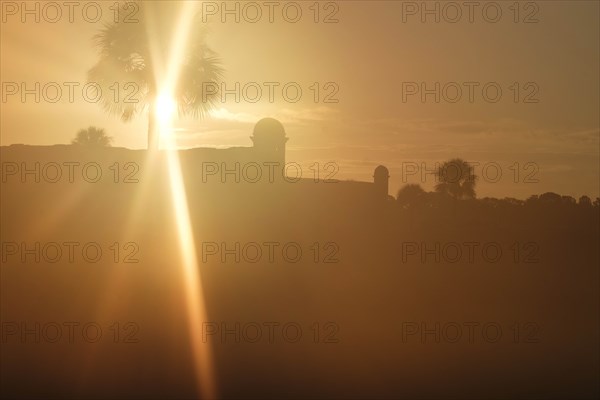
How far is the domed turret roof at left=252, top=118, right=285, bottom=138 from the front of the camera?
21.3 m

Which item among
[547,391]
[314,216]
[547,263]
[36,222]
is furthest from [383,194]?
[547,391]

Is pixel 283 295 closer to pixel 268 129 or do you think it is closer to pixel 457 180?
pixel 268 129

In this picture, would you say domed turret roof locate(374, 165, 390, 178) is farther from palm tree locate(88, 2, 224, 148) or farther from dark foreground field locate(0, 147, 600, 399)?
palm tree locate(88, 2, 224, 148)

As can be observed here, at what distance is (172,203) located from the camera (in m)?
19.4

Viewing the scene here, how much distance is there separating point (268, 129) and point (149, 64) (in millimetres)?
4420

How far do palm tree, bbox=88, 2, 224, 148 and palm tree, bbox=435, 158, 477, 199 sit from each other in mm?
13654

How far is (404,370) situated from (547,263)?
602 inches

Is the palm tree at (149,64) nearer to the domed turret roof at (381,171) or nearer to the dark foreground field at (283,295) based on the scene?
the dark foreground field at (283,295)

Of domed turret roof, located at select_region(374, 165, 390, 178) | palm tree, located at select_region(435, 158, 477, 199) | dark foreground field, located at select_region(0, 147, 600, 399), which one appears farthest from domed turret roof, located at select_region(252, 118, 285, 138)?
palm tree, located at select_region(435, 158, 477, 199)

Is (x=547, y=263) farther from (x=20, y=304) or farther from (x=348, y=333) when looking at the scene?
(x=20, y=304)

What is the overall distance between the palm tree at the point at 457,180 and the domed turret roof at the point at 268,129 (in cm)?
1039

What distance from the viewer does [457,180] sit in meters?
30.8

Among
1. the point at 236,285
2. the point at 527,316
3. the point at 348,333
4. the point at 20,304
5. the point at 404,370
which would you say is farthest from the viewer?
the point at 236,285

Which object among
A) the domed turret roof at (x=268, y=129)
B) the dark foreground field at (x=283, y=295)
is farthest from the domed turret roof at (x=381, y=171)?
the domed turret roof at (x=268, y=129)
